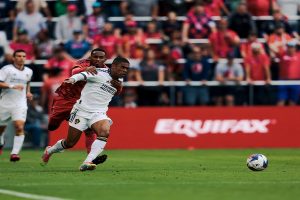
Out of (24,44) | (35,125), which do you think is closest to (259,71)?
(35,125)

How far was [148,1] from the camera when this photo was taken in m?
29.0

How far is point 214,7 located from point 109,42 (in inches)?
168

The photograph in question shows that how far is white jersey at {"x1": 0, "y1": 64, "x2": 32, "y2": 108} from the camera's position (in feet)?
67.1

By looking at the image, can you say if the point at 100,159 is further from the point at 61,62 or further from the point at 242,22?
the point at 242,22

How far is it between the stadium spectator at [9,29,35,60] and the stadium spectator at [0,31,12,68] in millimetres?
217

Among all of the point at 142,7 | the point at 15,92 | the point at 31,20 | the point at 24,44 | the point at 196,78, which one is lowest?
the point at 196,78

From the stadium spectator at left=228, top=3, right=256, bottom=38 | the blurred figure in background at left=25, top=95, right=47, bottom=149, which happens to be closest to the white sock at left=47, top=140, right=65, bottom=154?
the blurred figure in background at left=25, top=95, right=47, bottom=149

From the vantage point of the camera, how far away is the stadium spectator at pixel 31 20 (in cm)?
2744

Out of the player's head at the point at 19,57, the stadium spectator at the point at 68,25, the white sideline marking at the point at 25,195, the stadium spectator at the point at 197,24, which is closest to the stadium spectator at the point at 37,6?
the stadium spectator at the point at 68,25

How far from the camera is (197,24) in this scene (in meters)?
28.5

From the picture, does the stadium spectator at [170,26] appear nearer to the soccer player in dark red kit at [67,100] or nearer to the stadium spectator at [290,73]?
the stadium spectator at [290,73]

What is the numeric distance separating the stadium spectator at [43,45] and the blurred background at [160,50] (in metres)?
0.03

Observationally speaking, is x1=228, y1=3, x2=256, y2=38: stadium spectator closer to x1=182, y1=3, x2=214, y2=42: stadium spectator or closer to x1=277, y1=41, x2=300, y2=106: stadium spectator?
x1=182, y1=3, x2=214, y2=42: stadium spectator

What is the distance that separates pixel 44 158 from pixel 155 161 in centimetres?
310
